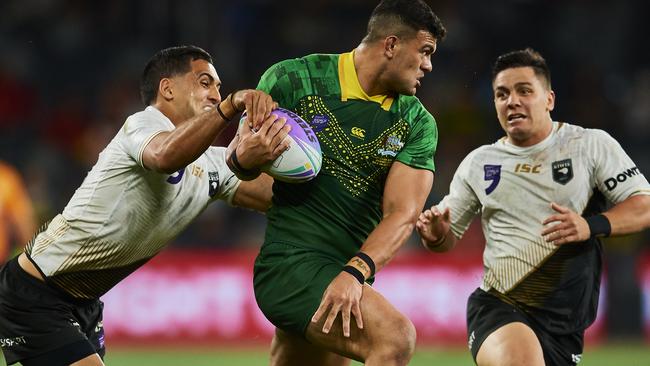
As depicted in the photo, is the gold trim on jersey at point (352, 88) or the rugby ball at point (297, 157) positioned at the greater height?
the gold trim on jersey at point (352, 88)

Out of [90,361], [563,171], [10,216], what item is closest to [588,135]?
[563,171]

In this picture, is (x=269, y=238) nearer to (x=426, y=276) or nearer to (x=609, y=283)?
(x=426, y=276)

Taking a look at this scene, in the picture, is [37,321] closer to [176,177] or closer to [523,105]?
[176,177]

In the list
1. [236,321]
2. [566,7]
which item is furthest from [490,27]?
[236,321]

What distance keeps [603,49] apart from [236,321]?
7683 millimetres

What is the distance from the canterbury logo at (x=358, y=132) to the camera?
18.5 ft

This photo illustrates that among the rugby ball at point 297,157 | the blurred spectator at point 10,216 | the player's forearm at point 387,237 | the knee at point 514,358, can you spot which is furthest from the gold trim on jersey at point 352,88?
the blurred spectator at point 10,216

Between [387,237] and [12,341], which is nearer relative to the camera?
[387,237]

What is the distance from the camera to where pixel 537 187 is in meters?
6.84

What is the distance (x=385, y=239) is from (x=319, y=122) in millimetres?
735

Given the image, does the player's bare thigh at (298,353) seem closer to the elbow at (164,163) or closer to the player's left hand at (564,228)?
the elbow at (164,163)

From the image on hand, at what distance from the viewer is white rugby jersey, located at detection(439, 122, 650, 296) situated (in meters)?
6.67

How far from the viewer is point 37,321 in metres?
6.11

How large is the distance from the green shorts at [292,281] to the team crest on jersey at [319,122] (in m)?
0.62
